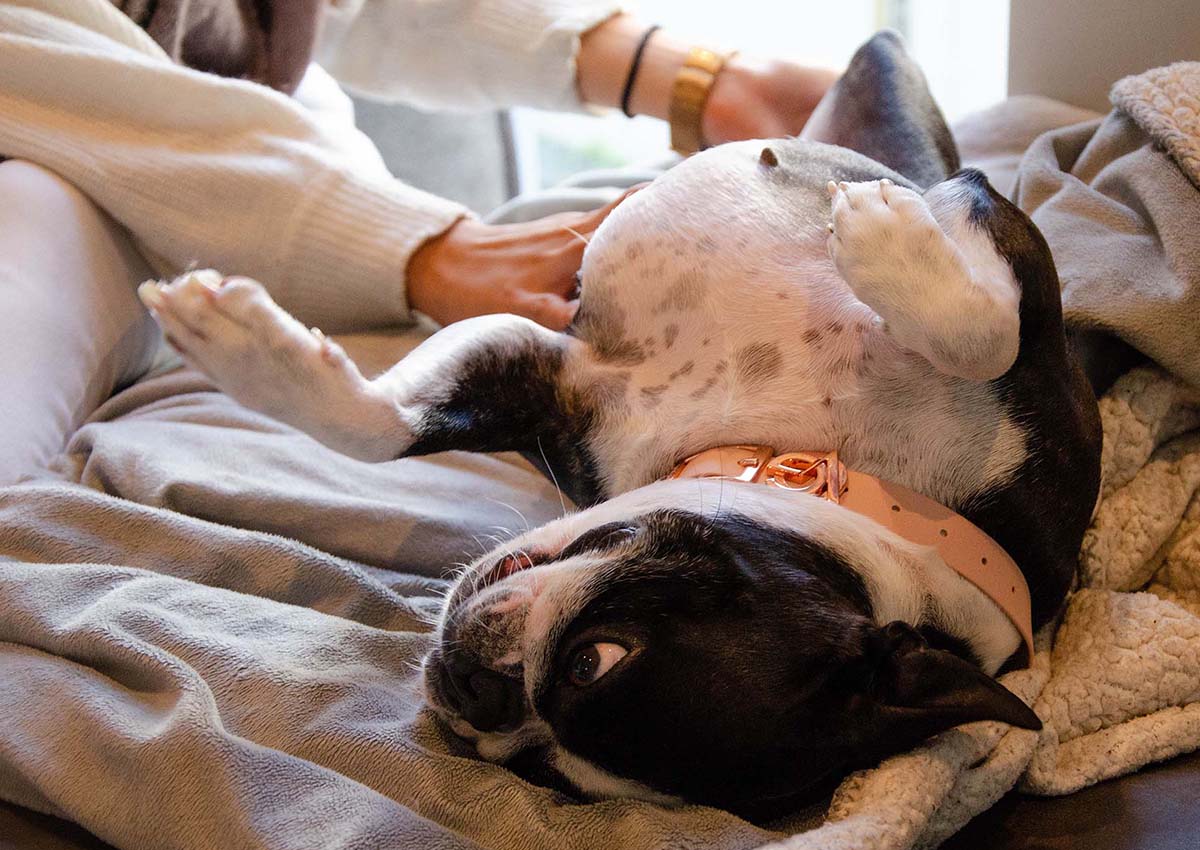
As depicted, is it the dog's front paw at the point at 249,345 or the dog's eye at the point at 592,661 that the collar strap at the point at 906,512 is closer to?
the dog's eye at the point at 592,661

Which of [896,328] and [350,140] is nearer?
[896,328]

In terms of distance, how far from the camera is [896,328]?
1104mm

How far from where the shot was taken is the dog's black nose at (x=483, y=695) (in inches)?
40.9

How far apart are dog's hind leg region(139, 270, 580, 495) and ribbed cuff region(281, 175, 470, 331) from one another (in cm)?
38

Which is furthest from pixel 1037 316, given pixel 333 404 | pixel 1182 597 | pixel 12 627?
pixel 12 627

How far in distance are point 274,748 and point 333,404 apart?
34cm

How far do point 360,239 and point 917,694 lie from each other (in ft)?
3.49

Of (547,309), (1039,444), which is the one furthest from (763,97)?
(1039,444)

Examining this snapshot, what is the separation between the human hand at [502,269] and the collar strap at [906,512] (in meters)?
0.50

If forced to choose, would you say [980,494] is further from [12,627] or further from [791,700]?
[12,627]

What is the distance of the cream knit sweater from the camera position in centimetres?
167

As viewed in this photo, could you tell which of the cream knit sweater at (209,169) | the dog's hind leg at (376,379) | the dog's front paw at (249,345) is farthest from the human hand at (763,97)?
the dog's front paw at (249,345)

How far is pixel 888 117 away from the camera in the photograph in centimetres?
170

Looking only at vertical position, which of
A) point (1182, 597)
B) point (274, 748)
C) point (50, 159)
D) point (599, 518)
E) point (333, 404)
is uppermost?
point (50, 159)
